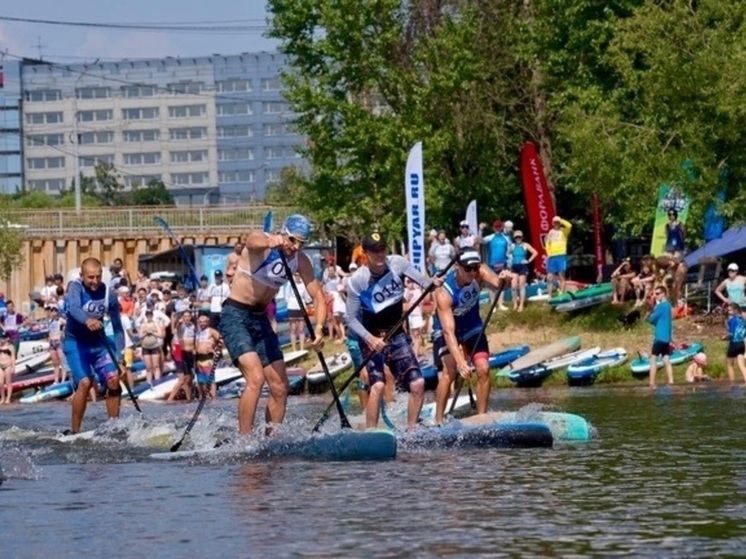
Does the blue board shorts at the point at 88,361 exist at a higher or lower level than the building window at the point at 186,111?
lower

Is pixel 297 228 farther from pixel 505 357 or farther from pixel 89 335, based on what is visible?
pixel 505 357

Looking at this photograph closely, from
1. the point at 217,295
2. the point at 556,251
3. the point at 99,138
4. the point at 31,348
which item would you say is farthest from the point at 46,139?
the point at 217,295

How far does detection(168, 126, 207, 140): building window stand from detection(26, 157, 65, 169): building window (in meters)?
9.47

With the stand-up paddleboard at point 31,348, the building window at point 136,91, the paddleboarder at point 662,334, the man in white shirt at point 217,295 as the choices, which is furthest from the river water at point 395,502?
the building window at point 136,91

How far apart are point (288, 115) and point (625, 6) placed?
111 m

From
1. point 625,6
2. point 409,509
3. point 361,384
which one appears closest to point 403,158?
point 625,6

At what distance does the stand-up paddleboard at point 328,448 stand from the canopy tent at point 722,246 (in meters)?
20.4

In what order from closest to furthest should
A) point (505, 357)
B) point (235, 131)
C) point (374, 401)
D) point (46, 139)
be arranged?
point (374, 401) → point (505, 357) → point (235, 131) → point (46, 139)

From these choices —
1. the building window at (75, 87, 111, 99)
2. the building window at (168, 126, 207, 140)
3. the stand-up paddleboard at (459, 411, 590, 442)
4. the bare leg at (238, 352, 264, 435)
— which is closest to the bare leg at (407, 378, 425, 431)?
the stand-up paddleboard at (459, 411, 590, 442)

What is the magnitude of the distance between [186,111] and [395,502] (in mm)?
141512

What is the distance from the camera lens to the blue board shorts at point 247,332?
15.7 meters

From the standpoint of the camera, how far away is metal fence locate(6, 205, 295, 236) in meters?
67.4

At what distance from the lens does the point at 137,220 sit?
68.8 m

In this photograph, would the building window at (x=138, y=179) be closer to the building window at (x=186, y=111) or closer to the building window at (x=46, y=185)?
the building window at (x=186, y=111)
